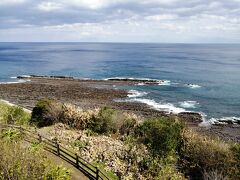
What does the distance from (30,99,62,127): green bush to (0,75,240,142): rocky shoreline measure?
73.4 ft

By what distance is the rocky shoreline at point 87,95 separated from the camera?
181 feet

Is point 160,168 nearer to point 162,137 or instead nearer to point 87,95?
point 162,137

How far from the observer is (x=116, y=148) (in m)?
30.9

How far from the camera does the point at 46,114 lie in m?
39.4

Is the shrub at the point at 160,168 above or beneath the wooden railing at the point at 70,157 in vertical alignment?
beneath

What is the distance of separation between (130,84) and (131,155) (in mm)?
63342

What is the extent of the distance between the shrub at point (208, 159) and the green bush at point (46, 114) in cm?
1451

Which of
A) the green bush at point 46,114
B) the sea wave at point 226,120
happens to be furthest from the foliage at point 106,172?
the sea wave at point 226,120

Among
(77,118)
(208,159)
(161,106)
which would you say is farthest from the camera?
(161,106)

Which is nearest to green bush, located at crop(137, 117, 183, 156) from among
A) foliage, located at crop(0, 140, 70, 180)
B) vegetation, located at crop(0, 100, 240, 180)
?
vegetation, located at crop(0, 100, 240, 180)

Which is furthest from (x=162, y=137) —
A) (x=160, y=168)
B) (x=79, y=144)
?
(x=79, y=144)

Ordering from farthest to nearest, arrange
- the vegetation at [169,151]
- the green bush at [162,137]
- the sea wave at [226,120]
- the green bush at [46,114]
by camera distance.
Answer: the sea wave at [226,120]
the green bush at [46,114]
the green bush at [162,137]
the vegetation at [169,151]

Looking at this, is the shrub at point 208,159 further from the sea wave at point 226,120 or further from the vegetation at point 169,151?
the sea wave at point 226,120

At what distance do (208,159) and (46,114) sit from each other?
18.4m
